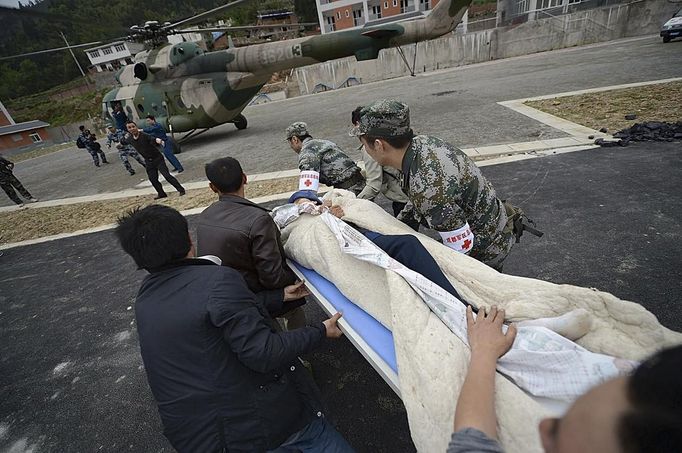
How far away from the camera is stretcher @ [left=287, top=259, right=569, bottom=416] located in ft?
4.25

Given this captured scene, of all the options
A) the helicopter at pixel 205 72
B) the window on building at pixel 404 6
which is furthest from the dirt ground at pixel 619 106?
the window on building at pixel 404 6

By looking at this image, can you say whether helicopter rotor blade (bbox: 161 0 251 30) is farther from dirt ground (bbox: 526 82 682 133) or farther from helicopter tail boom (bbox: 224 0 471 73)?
dirt ground (bbox: 526 82 682 133)

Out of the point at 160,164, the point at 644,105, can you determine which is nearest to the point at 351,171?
the point at 160,164

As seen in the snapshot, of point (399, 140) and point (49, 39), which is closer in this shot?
point (399, 140)

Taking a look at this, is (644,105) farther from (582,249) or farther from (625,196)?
(582,249)

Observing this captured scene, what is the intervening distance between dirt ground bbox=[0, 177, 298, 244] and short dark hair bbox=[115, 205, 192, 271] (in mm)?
4640

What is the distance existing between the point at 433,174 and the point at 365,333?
0.96 m

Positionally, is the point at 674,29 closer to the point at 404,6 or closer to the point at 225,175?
the point at 225,175

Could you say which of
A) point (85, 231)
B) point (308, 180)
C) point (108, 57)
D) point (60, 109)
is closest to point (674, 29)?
point (308, 180)

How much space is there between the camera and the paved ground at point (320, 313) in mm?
2254

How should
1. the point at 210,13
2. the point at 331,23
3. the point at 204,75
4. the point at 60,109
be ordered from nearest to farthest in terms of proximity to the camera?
the point at 210,13
the point at 204,75
the point at 331,23
the point at 60,109

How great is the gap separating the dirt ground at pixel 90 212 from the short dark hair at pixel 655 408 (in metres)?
5.65

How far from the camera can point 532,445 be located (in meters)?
0.91

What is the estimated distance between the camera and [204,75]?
11.0m
